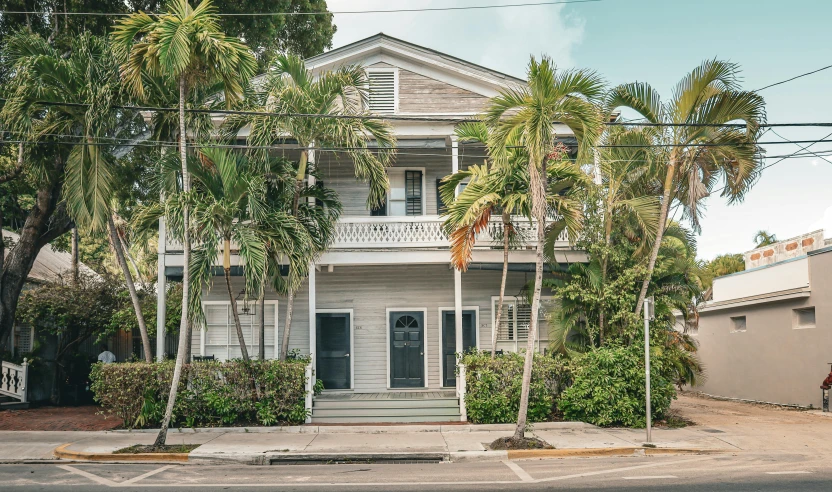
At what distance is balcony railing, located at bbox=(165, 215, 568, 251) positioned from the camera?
16672 millimetres

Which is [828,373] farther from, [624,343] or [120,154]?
[120,154]

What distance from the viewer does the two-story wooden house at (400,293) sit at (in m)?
17.9

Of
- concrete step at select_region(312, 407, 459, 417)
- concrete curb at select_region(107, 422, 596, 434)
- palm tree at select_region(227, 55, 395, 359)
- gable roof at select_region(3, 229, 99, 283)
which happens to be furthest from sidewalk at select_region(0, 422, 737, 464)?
gable roof at select_region(3, 229, 99, 283)

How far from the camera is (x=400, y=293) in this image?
18.6 meters

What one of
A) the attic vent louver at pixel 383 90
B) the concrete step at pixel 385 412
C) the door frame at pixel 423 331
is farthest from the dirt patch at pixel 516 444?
the attic vent louver at pixel 383 90

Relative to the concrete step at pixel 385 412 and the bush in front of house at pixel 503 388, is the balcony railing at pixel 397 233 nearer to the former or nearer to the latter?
the bush in front of house at pixel 503 388

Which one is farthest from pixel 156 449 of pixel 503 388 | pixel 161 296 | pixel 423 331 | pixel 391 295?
pixel 423 331

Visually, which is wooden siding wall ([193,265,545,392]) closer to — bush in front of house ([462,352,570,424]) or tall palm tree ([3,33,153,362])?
bush in front of house ([462,352,570,424])

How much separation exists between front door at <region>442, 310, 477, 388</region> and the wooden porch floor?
0.81m

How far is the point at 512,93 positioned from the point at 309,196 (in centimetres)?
502

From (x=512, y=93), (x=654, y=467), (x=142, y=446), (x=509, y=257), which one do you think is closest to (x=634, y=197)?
(x=509, y=257)

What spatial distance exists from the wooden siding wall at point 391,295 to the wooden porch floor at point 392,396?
104 cm

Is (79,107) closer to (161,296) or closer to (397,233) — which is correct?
(161,296)

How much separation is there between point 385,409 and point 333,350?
120 inches
